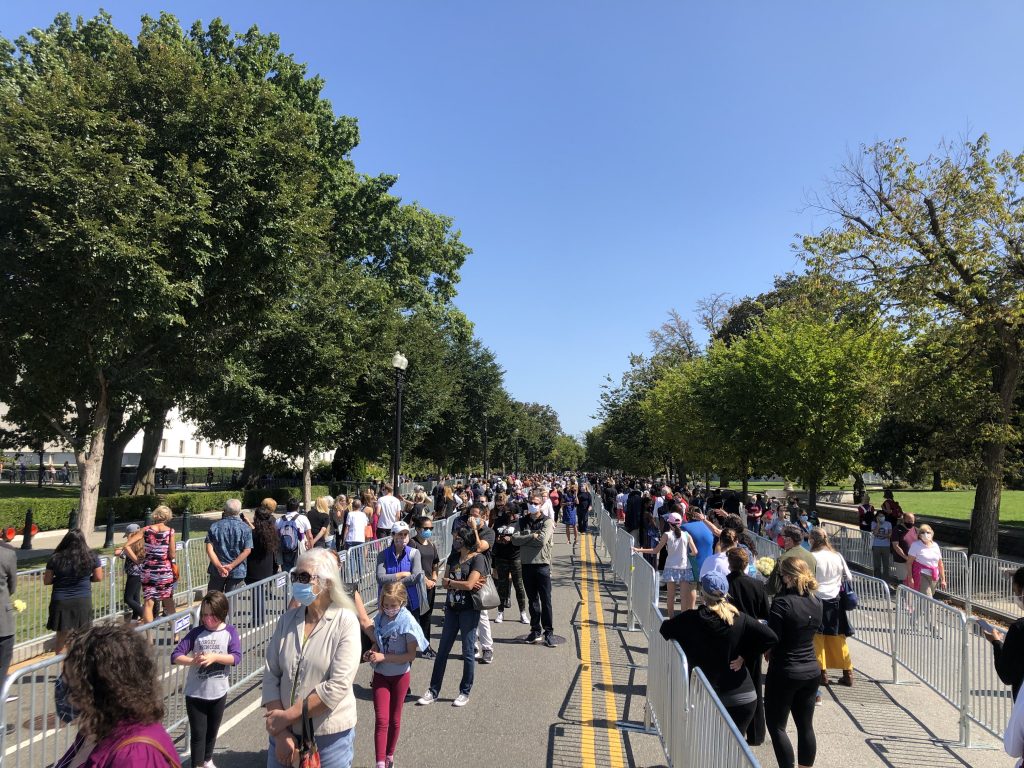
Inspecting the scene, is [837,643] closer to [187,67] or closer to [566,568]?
[566,568]

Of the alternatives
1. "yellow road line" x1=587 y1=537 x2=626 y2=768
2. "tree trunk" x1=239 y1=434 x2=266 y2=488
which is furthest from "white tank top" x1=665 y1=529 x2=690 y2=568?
"tree trunk" x1=239 y1=434 x2=266 y2=488

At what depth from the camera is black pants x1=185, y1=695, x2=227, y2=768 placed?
501cm

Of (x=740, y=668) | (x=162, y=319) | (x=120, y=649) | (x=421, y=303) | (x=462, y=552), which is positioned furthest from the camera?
(x=421, y=303)

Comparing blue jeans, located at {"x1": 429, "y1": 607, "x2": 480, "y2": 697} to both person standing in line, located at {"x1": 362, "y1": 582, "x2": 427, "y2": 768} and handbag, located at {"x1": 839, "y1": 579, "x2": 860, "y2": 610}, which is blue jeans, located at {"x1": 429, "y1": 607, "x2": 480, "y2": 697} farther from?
handbag, located at {"x1": 839, "y1": 579, "x2": 860, "y2": 610}

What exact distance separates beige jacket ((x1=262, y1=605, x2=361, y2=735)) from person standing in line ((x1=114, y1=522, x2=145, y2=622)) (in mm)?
5715

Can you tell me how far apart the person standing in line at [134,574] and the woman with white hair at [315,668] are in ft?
18.5

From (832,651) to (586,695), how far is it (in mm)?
2866

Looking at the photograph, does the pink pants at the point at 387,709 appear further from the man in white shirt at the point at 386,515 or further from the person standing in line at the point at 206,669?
the man in white shirt at the point at 386,515

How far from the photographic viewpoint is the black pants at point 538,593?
9102mm

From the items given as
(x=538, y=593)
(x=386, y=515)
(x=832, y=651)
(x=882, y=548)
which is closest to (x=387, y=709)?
(x=538, y=593)

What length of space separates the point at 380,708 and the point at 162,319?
949 cm

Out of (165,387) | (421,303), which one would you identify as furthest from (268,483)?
(165,387)

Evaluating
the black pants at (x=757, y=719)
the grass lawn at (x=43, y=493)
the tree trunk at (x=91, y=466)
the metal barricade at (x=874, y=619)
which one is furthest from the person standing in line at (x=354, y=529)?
the grass lawn at (x=43, y=493)

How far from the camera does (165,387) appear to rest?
49.9ft
